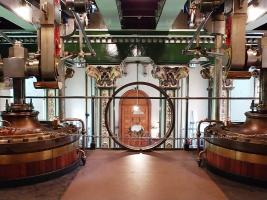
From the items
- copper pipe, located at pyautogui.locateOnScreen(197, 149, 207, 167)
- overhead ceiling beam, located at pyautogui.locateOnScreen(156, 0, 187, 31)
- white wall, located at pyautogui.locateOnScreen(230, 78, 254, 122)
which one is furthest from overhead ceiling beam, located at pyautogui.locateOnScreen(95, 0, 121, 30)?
white wall, located at pyautogui.locateOnScreen(230, 78, 254, 122)

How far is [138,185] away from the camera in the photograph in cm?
254

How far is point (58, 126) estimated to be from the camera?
3230 mm

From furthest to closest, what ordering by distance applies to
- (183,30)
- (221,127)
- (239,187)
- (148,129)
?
(148,129) < (183,30) < (221,127) < (239,187)

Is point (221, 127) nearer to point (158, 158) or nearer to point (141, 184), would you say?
point (158, 158)

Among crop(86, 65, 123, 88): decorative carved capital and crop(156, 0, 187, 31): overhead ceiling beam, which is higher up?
crop(156, 0, 187, 31): overhead ceiling beam

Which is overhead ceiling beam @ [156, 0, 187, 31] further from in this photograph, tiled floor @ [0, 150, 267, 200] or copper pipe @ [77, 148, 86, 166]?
copper pipe @ [77, 148, 86, 166]

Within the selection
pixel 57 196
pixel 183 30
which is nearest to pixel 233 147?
pixel 57 196

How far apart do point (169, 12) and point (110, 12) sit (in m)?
0.91

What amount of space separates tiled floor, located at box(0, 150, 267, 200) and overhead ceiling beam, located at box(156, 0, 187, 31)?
2109 mm

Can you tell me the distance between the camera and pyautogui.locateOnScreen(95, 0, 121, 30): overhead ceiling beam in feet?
13.3

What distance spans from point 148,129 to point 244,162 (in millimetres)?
7830

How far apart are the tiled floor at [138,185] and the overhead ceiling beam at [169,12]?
211 cm

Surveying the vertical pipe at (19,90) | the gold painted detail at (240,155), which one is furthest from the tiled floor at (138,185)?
the vertical pipe at (19,90)

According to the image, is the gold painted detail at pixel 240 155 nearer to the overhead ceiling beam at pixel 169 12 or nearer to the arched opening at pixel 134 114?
the overhead ceiling beam at pixel 169 12
